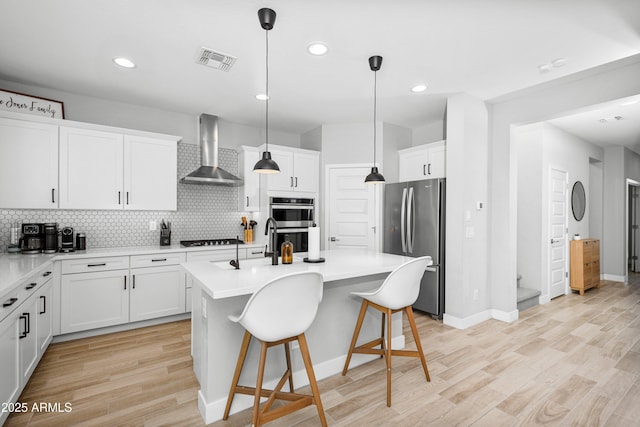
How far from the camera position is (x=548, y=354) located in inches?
114

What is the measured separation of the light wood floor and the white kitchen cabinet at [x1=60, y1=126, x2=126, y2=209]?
58.5 inches

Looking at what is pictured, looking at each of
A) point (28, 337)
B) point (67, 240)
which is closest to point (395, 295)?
point (28, 337)

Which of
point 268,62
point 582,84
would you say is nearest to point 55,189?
point 268,62

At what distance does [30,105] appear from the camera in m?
3.23

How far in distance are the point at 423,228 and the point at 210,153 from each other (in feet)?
9.98

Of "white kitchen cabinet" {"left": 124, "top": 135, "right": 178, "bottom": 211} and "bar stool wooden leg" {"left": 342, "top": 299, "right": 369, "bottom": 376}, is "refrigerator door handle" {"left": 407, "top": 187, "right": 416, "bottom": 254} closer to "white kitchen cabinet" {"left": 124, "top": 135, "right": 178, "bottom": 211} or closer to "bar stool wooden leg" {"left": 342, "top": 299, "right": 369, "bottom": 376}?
"bar stool wooden leg" {"left": 342, "top": 299, "right": 369, "bottom": 376}

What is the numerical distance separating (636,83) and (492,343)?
2726mm

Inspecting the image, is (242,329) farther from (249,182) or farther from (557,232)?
(557,232)

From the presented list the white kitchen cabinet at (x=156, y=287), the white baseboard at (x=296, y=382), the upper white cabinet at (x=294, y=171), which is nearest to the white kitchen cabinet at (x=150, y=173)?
the white kitchen cabinet at (x=156, y=287)

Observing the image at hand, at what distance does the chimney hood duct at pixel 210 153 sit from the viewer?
13.4 feet

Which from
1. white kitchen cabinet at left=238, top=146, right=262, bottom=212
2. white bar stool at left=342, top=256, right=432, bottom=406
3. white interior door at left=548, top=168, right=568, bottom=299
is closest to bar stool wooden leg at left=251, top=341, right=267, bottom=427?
white bar stool at left=342, top=256, right=432, bottom=406

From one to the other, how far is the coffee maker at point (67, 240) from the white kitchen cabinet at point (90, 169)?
26cm

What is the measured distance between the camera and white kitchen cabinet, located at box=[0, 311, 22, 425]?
5.87ft

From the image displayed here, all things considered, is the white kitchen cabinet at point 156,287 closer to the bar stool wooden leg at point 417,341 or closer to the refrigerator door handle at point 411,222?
the bar stool wooden leg at point 417,341
